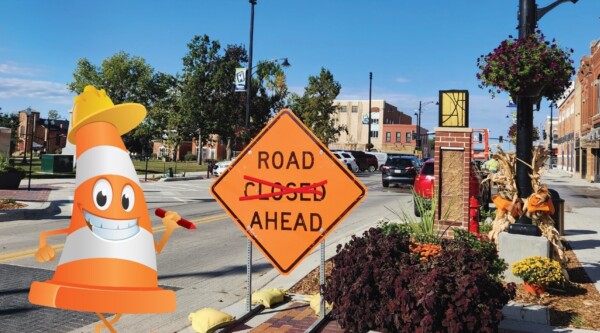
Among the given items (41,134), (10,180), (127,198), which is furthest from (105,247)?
(41,134)

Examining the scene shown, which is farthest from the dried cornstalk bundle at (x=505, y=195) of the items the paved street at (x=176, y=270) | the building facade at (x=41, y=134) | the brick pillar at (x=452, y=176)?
the building facade at (x=41, y=134)

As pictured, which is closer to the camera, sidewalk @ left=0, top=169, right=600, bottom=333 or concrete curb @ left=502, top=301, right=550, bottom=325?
sidewalk @ left=0, top=169, right=600, bottom=333

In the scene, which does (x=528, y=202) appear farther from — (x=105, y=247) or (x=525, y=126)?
(x=105, y=247)

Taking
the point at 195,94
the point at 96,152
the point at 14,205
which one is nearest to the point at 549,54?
the point at 96,152

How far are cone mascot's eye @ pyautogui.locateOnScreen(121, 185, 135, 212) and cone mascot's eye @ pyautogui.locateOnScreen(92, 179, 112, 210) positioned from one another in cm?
7

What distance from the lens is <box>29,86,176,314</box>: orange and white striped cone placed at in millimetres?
2494

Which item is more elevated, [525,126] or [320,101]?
[320,101]

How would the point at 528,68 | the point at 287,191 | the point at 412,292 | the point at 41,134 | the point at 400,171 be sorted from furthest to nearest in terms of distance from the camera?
the point at 41,134 < the point at 400,171 < the point at 528,68 < the point at 287,191 < the point at 412,292

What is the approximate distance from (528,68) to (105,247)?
6234 mm

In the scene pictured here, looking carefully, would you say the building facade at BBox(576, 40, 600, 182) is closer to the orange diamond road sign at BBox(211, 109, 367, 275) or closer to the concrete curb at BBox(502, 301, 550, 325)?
the concrete curb at BBox(502, 301, 550, 325)

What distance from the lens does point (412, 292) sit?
3.99 metres

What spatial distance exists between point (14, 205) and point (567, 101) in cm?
6682

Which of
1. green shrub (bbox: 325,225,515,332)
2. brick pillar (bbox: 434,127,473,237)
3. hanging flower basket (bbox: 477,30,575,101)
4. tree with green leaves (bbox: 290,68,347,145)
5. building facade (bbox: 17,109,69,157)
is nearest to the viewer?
green shrub (bbox: 325,225,515,332)

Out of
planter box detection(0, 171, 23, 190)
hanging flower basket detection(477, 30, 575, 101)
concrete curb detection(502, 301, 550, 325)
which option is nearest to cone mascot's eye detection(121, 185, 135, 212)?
concrete curb detection(502, 301, 550, 325)
